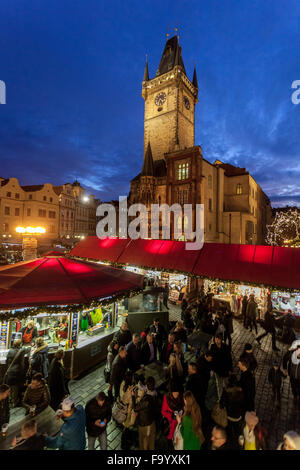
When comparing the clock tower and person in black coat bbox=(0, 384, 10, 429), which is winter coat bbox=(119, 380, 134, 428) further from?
the clock tower

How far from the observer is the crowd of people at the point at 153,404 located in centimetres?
377

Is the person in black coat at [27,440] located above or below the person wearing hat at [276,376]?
above

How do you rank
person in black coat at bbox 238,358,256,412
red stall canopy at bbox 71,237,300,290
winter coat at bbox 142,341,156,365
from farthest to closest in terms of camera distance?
red stall canopy at bbox 71,237,300,290, winter coat at bbox 142,341,156,365, person in black coat at bbox 238,358,256,412

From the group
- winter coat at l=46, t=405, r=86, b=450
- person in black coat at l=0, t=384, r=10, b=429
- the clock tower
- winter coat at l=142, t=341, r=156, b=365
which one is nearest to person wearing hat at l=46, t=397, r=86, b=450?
winter coat at l=46, t=405, r=86, b=450

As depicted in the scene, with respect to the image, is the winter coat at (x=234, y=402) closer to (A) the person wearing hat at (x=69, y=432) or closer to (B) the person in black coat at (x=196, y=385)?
(B) the person in black coat at (x=196, y=385)

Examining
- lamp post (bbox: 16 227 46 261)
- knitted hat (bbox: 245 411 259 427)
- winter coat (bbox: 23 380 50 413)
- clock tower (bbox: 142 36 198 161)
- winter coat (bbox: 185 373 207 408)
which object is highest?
clock tower (bbox: 142 36 198 161)

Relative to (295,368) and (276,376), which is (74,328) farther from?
(295,368)

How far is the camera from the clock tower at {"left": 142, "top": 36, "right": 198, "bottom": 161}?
118 ft

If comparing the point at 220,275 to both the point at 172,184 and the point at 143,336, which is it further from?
the point at 172,184

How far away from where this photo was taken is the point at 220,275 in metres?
10.1

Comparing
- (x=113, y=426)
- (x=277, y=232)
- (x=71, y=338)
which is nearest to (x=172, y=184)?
(x=71, y=338)

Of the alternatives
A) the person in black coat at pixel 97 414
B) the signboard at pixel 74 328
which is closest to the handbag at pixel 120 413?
the person in black coat at pixel 97 414

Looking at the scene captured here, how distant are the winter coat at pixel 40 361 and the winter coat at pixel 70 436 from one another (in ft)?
9.28

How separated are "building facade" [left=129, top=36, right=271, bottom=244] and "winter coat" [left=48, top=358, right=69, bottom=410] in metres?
22.7
